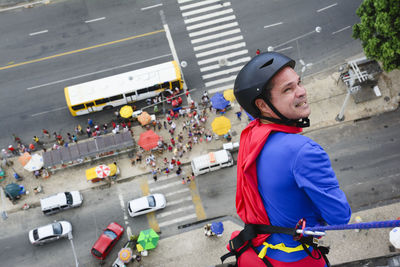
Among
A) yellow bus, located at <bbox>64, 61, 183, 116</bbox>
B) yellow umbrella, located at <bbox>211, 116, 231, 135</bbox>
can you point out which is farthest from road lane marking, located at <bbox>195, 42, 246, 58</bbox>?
yellow umbrella, located at <bbox>211, 116, 231, 135</bbox>

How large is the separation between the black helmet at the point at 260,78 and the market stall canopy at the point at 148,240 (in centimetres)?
2550

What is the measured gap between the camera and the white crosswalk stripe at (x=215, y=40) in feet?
133

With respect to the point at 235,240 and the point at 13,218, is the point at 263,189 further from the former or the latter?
the point at 13,218

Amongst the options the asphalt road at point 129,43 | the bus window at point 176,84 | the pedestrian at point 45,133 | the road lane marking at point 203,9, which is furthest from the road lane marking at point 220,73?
the pedestrian at point 45,133

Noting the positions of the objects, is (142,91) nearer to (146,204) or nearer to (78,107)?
(78,107)

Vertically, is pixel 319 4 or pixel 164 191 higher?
pixel 319 4

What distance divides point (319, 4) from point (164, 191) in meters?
27.2

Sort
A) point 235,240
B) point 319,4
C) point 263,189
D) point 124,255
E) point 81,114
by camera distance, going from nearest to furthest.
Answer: point 263,189 < point 235,240 < point 124,255 < point 81,114 < point 319,4

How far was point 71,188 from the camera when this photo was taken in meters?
37.2

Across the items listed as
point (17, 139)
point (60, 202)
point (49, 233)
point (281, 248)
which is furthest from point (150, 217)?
point (281, 248)

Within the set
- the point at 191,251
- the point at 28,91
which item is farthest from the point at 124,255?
the point at 28,91

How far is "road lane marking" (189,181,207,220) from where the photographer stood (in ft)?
116

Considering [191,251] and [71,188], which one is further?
[71,188]

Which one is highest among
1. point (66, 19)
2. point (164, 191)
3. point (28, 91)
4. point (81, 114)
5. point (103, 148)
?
point (66, 19)
